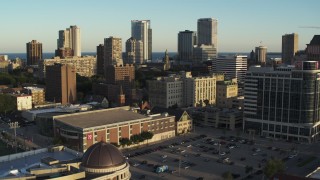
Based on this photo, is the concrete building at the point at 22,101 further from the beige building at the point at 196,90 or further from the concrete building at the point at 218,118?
the concrete building at the point at 218,118

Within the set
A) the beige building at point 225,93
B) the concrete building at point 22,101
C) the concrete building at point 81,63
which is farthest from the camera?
the concrete building at point 81,63

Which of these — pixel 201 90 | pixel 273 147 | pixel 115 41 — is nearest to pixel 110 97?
pixel 201 90

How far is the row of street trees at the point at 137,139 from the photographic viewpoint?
2630 inches

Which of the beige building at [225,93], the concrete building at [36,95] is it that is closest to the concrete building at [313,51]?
the beige building at [225,93]

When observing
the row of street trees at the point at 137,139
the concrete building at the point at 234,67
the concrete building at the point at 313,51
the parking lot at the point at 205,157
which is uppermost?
the concrete building at the point at 313,51

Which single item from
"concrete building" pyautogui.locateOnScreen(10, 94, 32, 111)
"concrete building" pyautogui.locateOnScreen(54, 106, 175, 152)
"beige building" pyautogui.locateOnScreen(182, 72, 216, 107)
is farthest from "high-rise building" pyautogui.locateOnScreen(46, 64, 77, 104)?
"concrete building" pyautogui.locateOnScreen(54, 106, 175, 152)

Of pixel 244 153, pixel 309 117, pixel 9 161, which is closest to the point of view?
pixel 9 161

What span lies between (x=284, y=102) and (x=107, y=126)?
3372cm

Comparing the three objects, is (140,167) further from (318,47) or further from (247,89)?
(318,47)

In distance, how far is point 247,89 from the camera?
3140 inches

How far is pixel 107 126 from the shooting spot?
213ft

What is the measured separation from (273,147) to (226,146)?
8178mm

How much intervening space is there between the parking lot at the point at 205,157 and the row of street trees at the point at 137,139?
1.75 meters

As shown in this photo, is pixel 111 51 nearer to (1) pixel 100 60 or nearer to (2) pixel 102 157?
(1) pixel 100 60
